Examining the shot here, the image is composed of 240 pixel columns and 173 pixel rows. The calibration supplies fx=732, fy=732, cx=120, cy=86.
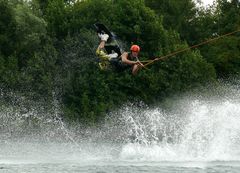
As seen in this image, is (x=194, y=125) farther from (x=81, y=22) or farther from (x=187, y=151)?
(x=81, y=22)

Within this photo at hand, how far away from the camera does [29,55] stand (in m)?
50.4

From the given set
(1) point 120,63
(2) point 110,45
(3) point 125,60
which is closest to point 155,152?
(1) point 120,63

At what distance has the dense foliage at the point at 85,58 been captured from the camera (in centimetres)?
4803

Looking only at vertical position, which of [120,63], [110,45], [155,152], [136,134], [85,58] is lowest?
[155,152]

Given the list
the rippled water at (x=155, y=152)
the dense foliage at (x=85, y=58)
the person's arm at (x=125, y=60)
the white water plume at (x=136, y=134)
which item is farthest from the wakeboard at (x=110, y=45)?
the dense foliage at (x=85, y=58)

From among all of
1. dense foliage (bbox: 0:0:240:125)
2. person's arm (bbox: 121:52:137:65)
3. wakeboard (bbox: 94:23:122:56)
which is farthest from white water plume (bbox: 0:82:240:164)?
wakeboard (bbox: 94:23:122:56)

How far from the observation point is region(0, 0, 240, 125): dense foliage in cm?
4803

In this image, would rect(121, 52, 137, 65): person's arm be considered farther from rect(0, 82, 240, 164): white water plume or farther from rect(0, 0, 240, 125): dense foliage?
rect(0, 0, 240, 125): dense foliage

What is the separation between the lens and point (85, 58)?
164 feet

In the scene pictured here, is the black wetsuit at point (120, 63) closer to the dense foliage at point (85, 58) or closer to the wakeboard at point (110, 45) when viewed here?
the wakeboard at point (110, 45)

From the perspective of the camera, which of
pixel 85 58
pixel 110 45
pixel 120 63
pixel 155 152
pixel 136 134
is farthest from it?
pixel 85 58

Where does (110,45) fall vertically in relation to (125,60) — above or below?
above

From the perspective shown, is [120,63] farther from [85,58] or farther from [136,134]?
[85,58]

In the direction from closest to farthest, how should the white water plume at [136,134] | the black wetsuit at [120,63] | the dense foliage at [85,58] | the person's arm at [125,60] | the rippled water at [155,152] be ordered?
the rippled water at [155,152]
the person's arm at [125,60]
the black wetsuit at [120,63]
the white water plume at [136,134]
the dense foliage at [85,58]
